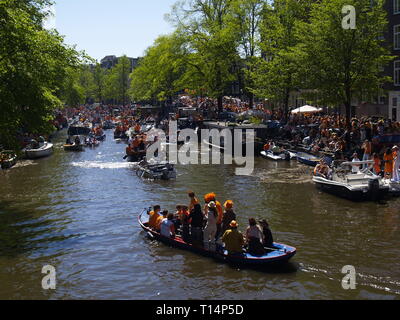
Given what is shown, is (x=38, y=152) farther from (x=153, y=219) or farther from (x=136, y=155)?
(x=153, y=219)

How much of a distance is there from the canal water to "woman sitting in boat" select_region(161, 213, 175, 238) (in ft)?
1.58

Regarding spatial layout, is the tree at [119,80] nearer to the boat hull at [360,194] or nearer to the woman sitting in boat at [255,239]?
the boat hull at [360,194]

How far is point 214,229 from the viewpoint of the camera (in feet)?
51.0

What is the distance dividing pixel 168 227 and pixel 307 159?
1914 cm

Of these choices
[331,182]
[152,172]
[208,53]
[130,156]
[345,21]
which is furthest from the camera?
[208,53]

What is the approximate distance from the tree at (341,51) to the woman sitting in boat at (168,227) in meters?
21.4

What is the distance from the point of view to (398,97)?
4003cm

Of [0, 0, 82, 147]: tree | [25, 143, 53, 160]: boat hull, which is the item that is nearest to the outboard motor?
[0, 0, 82, 147]: tree

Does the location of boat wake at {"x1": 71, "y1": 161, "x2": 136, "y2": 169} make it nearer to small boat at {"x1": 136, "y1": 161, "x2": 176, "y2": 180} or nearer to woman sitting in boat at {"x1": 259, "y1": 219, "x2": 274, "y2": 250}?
small boat at {"x1": 136, "y1": 161, "x2": 176, "y2": 180}

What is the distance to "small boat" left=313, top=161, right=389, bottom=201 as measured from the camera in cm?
2242
